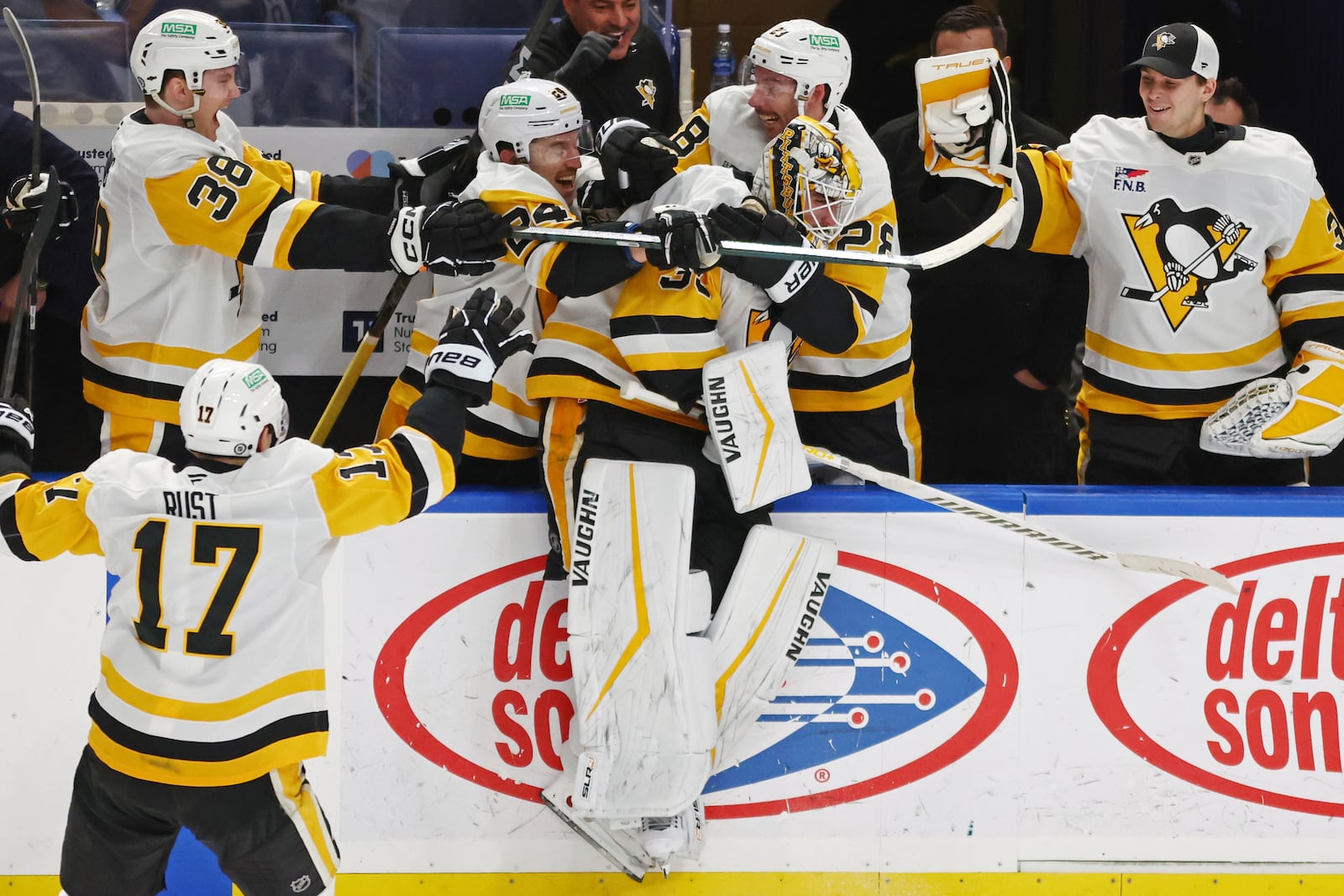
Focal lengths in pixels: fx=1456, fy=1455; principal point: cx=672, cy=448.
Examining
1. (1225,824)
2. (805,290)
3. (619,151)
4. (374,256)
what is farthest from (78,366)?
(1225,824)

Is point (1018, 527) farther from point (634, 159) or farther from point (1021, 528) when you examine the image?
point (634, 159)

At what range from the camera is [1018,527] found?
268 centimetres

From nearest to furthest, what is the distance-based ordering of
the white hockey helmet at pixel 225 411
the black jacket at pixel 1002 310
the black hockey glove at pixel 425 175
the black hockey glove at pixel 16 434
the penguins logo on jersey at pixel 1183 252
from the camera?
the white hockey helmet at pixel 225 411 < the black hockey glove at pixel 16 434 < the penguins logo on jersey at pixel 1183 252 < the black hockey glove at pixel 425 175 < the black jacket at pixel 1002 310

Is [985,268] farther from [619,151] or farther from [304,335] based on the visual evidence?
[304,335]

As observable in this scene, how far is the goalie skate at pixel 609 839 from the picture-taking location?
2.69 metres

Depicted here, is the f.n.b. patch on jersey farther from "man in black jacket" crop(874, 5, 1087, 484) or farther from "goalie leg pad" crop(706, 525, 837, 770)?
"goalie leg pad" crop(706, 525, 837, 770)

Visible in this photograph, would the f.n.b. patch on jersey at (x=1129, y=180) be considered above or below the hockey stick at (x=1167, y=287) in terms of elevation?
above

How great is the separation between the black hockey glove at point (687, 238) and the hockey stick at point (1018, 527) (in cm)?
47

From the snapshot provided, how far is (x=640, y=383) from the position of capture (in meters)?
2.59

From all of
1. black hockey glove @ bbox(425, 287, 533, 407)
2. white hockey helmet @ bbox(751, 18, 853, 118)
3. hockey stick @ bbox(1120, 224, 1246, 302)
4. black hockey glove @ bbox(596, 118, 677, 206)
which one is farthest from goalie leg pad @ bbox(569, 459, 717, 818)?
hockey stick @ bbox(1120, 224, 1246, 302)

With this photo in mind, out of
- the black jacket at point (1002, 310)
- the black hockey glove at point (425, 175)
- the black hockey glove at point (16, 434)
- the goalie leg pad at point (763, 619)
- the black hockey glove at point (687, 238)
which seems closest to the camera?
the black hockey glove at point (687, 238)

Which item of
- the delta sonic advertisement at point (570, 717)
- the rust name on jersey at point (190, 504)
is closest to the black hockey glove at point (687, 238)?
the delta sonic advertisement at point (570, 717)

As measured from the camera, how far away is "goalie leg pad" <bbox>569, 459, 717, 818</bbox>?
259 cm

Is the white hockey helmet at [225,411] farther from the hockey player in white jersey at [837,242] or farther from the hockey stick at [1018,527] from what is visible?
the hockey stick at [1018,527]
